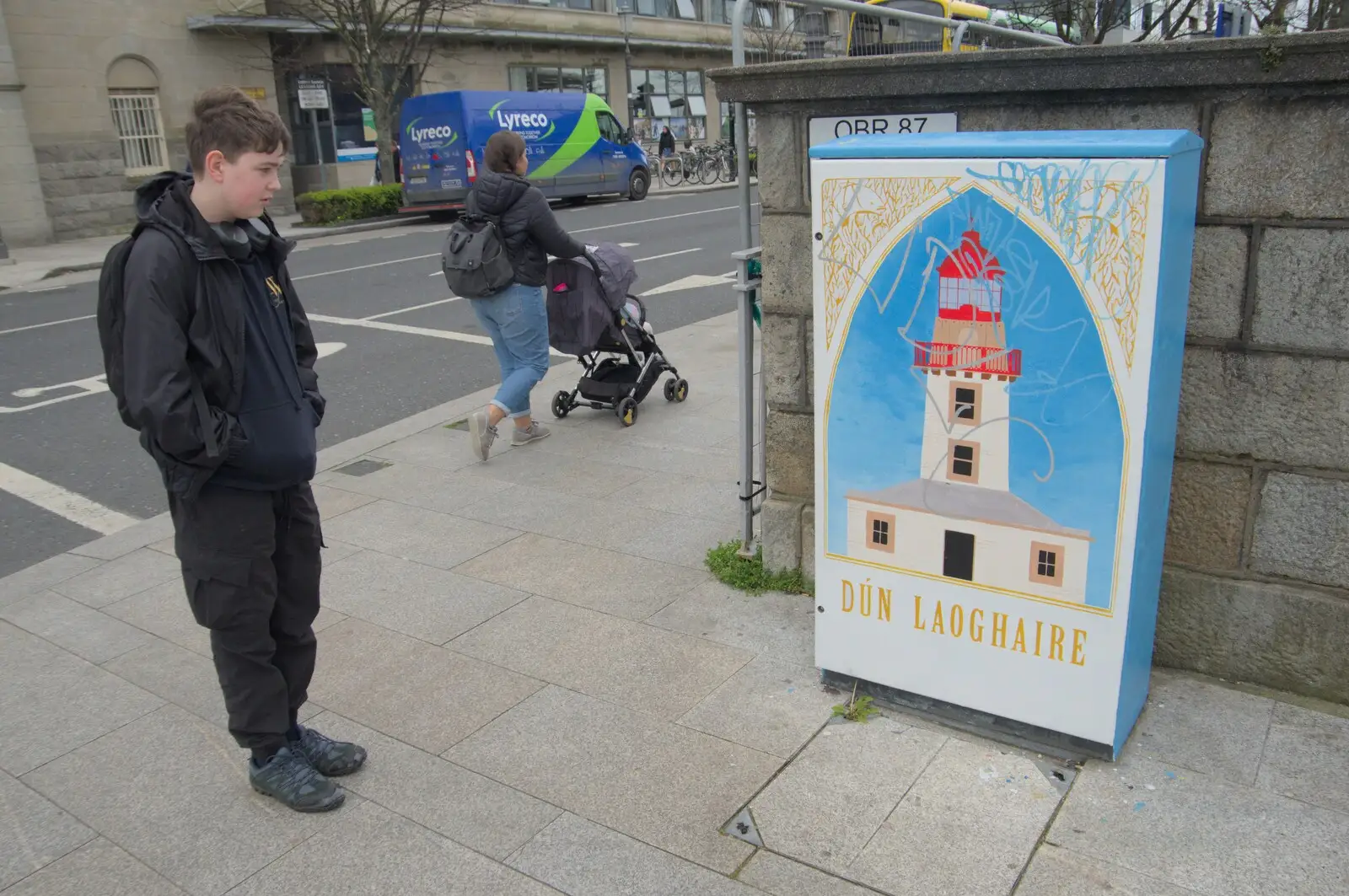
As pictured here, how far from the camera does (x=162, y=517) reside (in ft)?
19.7

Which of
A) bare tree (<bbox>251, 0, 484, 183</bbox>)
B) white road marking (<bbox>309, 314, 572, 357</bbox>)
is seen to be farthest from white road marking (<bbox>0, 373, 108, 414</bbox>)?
bare tree (<bbox>251, 0, 484, 183</bbox>)

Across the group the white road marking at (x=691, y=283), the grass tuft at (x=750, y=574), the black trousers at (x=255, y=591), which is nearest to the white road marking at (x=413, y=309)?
the white road marking at (x=691, y=283)

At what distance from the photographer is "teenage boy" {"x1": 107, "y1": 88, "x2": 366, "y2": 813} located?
287 cm

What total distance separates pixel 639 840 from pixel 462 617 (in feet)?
5.63

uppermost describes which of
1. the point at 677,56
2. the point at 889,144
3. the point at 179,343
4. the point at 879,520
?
the point at 677,56

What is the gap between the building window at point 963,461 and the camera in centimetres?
320

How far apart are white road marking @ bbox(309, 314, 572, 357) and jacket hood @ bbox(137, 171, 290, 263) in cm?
683

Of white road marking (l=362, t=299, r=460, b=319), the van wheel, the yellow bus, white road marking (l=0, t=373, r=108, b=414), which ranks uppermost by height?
the yellow bus

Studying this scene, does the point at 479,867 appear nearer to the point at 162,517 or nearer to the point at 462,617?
the point at 462,617

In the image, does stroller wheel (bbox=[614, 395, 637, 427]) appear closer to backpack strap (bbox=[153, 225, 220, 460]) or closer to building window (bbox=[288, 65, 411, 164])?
backpack strap (bbox=[153, 225, 220, 460])

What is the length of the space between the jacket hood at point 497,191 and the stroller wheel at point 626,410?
1.54 metres

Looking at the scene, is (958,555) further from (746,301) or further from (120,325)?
(120,325)

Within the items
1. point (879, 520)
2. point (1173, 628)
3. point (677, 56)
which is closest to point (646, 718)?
point (879, 520)

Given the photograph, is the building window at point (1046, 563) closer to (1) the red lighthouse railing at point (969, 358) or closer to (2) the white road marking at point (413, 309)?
(1) the red lighthouse railing at point (969, 358)
